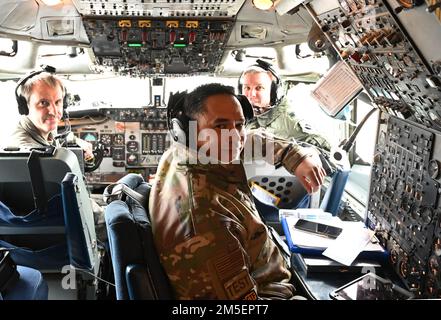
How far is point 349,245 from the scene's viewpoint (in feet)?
5.32

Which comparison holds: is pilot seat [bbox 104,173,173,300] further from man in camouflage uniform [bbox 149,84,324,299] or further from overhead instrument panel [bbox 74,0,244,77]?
overhead instrument panel [bbox 74,0,244,77]

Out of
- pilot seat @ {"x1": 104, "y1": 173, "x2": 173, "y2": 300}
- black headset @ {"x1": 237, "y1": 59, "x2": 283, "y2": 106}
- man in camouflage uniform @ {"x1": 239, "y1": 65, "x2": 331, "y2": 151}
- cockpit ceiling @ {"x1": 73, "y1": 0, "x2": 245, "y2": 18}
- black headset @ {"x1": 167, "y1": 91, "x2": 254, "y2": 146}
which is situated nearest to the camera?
pilot seat @ {"x1": 104, "y1": 173, "x2": 173, "y2": 300}

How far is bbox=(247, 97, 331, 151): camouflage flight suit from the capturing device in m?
3.08

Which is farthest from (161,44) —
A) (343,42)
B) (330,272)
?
(330,272)

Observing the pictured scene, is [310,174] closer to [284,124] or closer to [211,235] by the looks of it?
[211,235]

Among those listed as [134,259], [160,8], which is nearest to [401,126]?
[134,259]

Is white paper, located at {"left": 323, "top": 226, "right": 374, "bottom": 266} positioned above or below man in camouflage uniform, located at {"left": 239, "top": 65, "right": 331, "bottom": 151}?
below

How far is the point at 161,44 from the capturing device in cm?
332

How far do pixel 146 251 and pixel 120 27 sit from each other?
2.27m

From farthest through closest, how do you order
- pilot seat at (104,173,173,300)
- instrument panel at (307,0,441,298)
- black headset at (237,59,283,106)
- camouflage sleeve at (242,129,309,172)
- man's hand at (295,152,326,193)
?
black headset at (237,59,283,106), camouflage sleeve at (242,129,309,172), man's hand at (295,152,326,193), instrument panel at (307,0,441,298), pilot seat at (104,173,173,300)

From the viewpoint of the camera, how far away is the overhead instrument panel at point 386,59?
48.4 inches

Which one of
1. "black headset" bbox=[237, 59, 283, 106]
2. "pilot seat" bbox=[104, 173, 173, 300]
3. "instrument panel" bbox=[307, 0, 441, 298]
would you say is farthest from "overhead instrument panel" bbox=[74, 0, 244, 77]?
"pilot seat" bbox=[104, 173, 173, 300]

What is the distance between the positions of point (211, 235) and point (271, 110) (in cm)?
201
